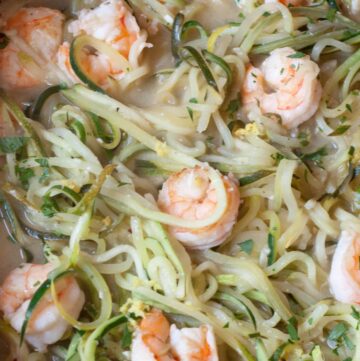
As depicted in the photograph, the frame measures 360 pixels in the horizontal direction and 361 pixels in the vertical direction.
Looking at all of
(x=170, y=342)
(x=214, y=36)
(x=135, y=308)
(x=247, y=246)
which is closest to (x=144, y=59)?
(x=214, y=36)

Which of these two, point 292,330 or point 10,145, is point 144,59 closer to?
point 10,145

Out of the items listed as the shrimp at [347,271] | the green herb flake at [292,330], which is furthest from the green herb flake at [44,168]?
the shrimp at [347,271]

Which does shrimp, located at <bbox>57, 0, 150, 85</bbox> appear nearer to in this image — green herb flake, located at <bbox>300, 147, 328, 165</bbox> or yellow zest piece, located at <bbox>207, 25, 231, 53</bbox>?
yellow zest piece, located at <bbox>207, 25, 231, 53</bbox>

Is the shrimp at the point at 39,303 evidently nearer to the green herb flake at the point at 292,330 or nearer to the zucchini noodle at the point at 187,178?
the zucchini noodle at the point at 187,178

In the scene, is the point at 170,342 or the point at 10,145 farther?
the point at 10,145

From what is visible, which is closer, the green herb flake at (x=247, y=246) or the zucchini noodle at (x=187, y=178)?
the zucchini noodle at (x=187, y=178)
